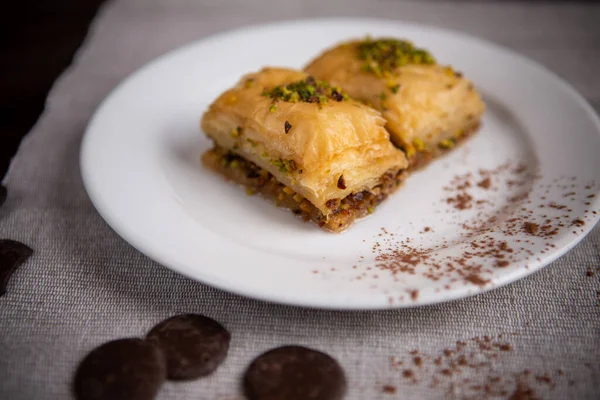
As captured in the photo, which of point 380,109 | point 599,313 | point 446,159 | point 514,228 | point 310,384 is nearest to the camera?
point 310,384

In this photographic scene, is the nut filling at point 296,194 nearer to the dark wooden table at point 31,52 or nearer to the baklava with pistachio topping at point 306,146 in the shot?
the baklava with pistachio topping at point 306,146

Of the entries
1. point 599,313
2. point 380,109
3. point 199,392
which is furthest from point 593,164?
point 199,392

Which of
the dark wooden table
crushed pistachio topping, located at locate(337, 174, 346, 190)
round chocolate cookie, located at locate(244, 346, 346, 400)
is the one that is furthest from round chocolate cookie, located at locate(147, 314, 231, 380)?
the dark wooden table

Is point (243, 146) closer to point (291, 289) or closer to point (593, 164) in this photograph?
point (291, 289)

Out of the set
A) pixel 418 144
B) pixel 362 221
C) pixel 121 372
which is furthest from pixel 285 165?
pixel 121 372

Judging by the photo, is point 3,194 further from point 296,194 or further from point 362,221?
point 362,221

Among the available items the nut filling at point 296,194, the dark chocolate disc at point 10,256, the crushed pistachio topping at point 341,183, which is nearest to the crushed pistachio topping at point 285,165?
the nut filling at point 296,194

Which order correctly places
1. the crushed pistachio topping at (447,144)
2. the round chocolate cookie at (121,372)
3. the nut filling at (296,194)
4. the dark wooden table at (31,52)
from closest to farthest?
1. the round chocolate cookie at (121,372)
2. the nut filling at (296,194)
3. the crushed pistachio topping at (447,144)
4. the dark wooden table at (31,52)
